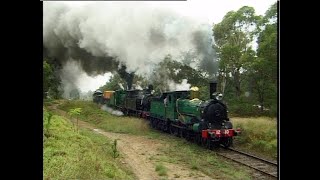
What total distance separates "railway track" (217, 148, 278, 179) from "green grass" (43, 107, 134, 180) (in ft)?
9.57

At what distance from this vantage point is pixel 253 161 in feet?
27.1

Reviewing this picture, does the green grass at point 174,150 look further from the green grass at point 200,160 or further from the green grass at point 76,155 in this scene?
the green grass at point 76,155

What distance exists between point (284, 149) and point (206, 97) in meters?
4.37

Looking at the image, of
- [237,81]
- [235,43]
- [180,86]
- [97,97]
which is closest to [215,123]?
[237,81]

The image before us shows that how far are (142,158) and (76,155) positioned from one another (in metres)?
1.62

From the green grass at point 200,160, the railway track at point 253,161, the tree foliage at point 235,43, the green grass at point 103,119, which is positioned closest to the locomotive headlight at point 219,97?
the tree foliage at point 235,43

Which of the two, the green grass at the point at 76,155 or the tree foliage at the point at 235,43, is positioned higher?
the tree foliage at the point at 235,43

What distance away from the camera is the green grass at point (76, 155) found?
6.35m

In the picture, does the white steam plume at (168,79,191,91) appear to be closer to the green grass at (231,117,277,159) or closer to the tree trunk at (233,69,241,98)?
the tree trunk at (233,69,241,98)

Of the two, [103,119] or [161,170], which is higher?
[103,119]

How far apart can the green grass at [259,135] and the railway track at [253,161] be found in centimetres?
52

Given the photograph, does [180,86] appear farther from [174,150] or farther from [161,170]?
[161,170]
